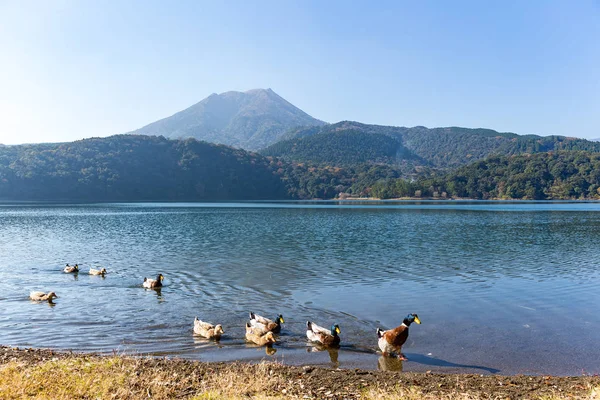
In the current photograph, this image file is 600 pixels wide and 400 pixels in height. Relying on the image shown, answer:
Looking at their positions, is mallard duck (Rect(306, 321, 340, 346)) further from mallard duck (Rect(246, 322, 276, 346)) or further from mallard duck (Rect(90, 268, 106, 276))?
mallard duck (Rect(90, 268, 106, 276))

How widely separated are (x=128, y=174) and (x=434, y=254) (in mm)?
176736

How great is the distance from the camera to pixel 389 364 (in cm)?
1286

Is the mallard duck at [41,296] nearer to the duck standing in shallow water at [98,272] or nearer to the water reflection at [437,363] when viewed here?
the duck standing in shallow water at [98,272]

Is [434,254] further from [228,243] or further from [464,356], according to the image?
[464,356]

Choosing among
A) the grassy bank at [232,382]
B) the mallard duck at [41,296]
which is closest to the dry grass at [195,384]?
the grassy bank at [232,382]

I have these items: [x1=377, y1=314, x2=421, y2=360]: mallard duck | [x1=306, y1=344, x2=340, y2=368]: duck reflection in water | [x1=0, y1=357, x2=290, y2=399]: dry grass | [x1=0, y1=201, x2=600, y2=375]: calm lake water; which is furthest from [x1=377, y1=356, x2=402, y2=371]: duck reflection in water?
[x1=0, y1=357, x2=290, y2=399]: dry grass

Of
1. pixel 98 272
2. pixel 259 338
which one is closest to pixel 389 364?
pixel 259 338

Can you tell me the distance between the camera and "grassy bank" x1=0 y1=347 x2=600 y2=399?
8.90 m

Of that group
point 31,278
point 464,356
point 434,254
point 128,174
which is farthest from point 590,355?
point 128,174

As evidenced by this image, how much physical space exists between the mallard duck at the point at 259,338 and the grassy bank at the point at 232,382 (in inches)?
90.7

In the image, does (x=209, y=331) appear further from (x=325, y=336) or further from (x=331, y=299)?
(x=331, y=299)

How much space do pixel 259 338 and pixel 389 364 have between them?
13.1 feet

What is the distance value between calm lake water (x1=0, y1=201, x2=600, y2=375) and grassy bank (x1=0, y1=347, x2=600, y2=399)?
1.64m

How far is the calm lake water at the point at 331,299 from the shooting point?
13875 mm
